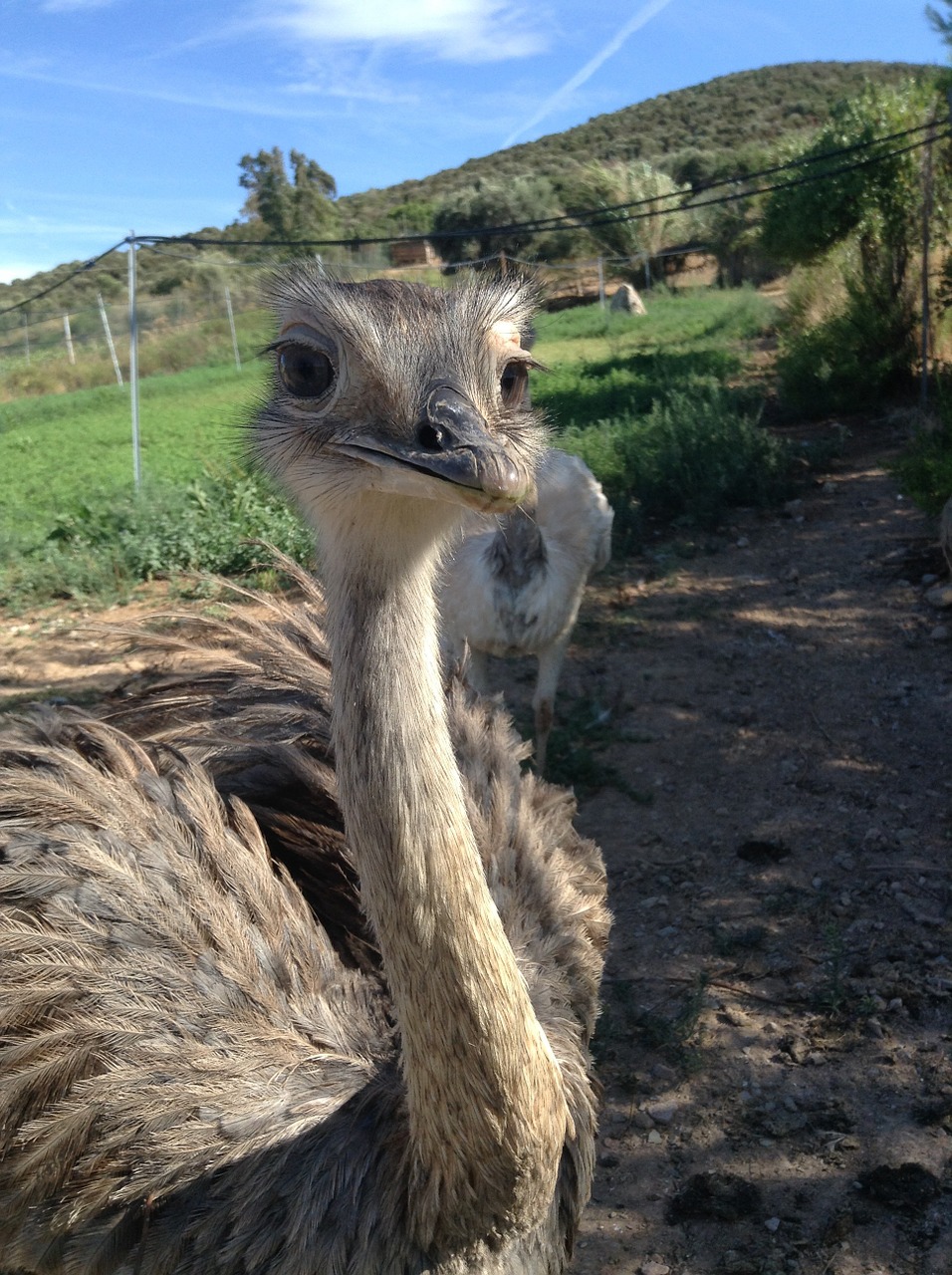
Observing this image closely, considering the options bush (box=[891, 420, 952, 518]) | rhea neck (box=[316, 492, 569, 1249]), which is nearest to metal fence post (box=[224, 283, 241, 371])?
bush (box=[891, 420, 952, 518])

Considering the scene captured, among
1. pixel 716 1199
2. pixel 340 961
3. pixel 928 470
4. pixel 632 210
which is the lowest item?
pixel 716 1199

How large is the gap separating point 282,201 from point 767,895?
1858cm

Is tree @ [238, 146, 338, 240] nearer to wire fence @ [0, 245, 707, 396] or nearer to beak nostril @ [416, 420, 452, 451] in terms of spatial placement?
wire fence @ [0, 245, 707, 396]

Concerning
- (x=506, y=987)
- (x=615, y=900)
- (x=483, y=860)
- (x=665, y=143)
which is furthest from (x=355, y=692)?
(x=665, y=143)

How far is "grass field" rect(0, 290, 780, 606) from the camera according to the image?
23.4 ft

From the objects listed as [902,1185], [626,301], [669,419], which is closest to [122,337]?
[626,301]

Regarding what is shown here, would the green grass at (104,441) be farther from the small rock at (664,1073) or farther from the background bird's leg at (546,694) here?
the small rock at (664,1073)

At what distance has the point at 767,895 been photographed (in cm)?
353

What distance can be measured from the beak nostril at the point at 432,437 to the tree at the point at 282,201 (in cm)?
1540

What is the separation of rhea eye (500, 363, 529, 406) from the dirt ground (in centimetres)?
184

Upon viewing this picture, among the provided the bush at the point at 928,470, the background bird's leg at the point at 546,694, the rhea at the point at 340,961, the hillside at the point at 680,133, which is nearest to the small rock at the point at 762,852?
the background bird's leg at the point at 546,694

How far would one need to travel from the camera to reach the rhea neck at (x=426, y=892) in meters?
1.43

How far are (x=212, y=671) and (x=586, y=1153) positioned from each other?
158 cm

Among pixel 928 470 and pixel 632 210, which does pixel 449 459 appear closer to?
pixel 928 470
